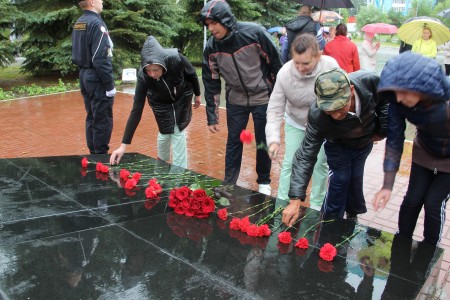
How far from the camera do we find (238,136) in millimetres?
3684

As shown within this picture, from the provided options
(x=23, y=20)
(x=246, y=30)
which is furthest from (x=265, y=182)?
(x=23, y=20)

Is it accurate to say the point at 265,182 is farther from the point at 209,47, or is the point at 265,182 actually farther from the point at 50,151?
the point at 50,151

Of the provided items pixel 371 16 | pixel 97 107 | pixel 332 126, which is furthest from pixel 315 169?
pixel 371 16

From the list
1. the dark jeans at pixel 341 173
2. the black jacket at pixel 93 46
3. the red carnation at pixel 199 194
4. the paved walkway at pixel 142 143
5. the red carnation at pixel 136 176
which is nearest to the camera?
the red carnation at pixel 199 194

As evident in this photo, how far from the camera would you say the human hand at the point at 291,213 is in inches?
87.3

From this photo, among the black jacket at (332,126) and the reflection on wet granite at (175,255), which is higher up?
the black jacket at (332,126)

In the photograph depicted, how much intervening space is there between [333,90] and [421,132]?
59cm

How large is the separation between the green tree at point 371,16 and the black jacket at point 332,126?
4998 centimetres

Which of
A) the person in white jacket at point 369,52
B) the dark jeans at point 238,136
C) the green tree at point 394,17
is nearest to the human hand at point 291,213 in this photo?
the dark jeans at point 238,136

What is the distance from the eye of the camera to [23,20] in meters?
10.2

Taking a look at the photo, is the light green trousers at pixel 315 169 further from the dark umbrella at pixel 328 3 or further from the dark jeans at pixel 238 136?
the dark umbrella at pixel 328 3

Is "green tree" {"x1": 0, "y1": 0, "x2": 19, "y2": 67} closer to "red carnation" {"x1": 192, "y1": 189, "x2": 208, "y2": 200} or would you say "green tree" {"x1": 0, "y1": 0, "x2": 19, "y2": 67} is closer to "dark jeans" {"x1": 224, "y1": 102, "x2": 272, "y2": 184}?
"dark jeans" {"x1": 224, "y1": 102, "x2": 272, "y2": 184}

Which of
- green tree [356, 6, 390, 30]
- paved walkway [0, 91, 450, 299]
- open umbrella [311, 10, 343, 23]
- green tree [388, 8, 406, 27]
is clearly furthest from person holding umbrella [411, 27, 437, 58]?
green tree [388, 8, 406, 27]

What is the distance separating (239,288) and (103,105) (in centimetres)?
329
